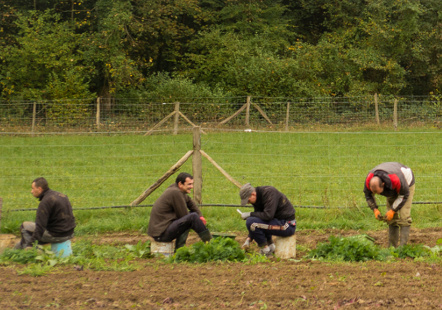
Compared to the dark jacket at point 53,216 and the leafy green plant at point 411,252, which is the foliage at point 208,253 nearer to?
the dark jacket at point 53,216

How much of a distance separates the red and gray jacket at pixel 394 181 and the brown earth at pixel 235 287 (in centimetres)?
106

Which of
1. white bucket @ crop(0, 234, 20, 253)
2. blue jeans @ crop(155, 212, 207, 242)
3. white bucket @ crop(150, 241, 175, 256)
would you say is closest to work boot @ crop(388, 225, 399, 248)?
blue jeans @ crop(155, 212, 207, 242)

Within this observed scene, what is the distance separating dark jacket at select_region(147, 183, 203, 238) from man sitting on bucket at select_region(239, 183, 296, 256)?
36.0 inches

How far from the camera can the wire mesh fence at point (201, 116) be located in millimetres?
21391

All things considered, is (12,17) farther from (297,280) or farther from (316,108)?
(297,280)

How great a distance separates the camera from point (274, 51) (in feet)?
103

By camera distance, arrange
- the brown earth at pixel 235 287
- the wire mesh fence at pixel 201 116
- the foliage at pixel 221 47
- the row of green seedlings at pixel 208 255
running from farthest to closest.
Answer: the foliage at pixel 221 47 < the wire mesh fence at pixel 201 116 < the row of green seedlings at pixel 208 255 < the brown earth at pixel 235 287

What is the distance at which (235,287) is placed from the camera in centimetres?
618

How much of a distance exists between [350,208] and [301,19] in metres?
27.2

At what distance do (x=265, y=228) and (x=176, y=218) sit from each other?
50.2 inches

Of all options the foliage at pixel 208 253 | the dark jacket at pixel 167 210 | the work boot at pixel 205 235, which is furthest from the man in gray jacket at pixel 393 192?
the dark jacket at pixel 167 210

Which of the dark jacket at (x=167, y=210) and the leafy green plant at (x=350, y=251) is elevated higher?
the dark jacket at (x=167, y=210)

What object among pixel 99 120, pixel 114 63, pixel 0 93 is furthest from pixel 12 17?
pixel 99 120

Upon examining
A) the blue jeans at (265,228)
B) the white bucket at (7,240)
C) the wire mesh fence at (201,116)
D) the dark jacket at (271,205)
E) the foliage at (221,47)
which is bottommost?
the white bucket at (7,240)
